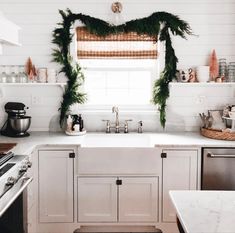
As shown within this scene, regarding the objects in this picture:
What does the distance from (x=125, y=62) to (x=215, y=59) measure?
95cm

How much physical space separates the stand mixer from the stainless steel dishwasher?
5.70 ft

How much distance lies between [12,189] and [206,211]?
1.26 meters

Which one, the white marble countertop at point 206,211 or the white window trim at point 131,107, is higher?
the white window trim at point 131,107

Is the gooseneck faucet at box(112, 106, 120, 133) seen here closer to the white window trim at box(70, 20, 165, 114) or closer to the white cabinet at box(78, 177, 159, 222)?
the white window trim at box(70, 20, 165, 114)

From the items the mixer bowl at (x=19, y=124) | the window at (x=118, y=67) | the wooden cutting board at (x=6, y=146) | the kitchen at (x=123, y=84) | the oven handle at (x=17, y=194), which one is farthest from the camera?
the window at (x=118, y=67)

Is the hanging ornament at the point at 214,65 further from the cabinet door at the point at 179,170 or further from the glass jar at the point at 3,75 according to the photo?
the glass jar at the point at 3,75

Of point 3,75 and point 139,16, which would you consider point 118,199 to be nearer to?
point 3,75

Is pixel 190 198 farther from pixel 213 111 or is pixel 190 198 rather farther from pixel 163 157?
pixel 213 111

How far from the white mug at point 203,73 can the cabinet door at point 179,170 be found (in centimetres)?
88

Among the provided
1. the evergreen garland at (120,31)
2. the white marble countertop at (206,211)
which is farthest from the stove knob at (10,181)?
the evergreen garland at (120,31)

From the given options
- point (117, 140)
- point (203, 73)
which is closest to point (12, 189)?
point (117, 140)

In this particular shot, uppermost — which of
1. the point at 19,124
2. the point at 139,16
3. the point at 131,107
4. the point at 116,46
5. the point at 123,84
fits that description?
the point at 139,16

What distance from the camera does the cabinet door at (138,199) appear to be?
10.8ft

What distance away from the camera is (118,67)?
3.99m
